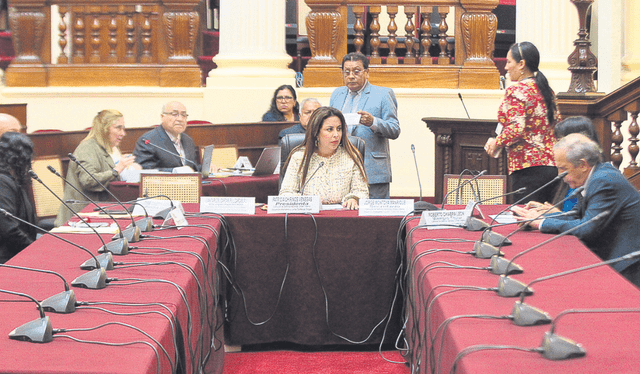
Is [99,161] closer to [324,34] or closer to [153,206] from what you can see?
[153,206]

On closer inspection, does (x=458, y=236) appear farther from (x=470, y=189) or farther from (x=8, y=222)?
(x=8, y=222)

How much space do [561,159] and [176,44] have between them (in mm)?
5611

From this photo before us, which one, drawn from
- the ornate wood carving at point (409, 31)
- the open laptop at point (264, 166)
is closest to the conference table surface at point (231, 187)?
the open laptop at point (264, 166)

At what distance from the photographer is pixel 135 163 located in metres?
5.48

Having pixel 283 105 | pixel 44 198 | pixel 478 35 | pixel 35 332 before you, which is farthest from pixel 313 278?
pixel 478 35

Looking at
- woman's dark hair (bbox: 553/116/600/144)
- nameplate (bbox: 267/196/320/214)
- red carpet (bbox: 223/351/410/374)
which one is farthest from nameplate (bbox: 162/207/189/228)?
woman's dark hair (bbox: 553/116/600/144)

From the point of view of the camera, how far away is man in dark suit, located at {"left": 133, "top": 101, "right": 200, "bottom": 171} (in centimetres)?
559

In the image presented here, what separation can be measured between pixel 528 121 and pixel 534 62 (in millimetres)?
308

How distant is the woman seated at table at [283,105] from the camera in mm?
7477

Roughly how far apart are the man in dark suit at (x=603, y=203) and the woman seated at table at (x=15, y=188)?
234 cm

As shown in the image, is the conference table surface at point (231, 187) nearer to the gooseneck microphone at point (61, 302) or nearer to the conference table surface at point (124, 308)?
the conference table surface at point (124, 308)

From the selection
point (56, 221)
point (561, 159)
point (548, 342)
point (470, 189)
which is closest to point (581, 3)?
point (470, 189)

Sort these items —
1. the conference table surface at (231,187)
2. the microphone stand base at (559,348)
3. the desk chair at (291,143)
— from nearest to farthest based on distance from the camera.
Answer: the microphone stand base at (559,348)
the desk chair at (291,143)
the conference table surface at (231,187)

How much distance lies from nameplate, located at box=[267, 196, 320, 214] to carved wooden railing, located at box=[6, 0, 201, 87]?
454 centimetres
